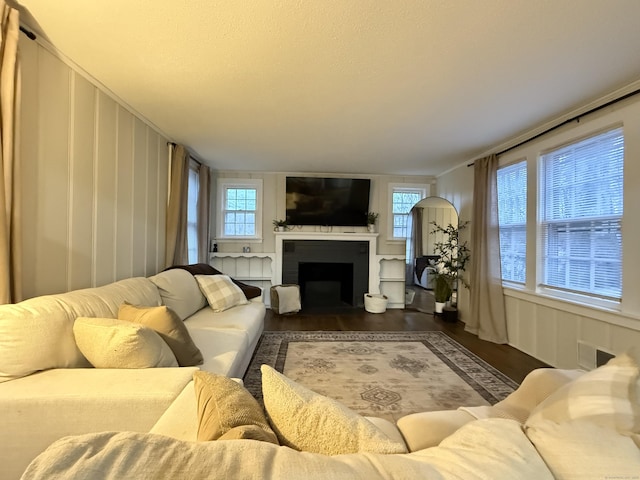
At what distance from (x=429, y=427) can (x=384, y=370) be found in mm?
1715

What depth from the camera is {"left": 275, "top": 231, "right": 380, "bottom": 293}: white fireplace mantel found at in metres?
4.99

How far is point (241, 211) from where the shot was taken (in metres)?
5.12

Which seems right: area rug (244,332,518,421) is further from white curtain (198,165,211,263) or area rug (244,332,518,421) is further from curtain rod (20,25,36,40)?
curtain rod (20,25,36,40)

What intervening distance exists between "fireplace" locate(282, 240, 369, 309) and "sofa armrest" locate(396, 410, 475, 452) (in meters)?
3.90

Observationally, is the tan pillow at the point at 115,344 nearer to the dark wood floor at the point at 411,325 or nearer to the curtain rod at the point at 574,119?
the dark wood floor at the point at 411,325

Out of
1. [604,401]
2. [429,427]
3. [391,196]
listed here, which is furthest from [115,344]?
[391,196]

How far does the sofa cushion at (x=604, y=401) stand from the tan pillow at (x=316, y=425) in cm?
39

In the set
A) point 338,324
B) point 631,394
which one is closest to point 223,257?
point 338,324

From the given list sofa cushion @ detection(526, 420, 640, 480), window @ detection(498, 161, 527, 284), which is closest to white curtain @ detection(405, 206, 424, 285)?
window @ detection(498, 161, 527, 284)

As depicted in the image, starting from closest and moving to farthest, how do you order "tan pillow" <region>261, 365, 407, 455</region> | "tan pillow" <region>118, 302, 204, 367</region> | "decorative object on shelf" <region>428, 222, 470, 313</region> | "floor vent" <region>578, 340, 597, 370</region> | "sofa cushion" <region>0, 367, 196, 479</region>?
"tan pillow" <region>261, 365, 407, 455</region>, "sofa cushion" <region>0, 367, 196, 479</region>, "tan pillow" <region>118, 302, 204, 367</region>, "floor vent" <region>578, 340, 597, 370</region>, "decorative object on shelf" <region>428, 222, 470, 313</region>

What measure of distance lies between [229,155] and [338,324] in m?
2.83

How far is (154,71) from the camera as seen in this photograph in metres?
2.06

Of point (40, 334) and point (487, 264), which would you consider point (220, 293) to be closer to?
point (40, 334)

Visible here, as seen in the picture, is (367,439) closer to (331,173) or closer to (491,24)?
(491,24)
